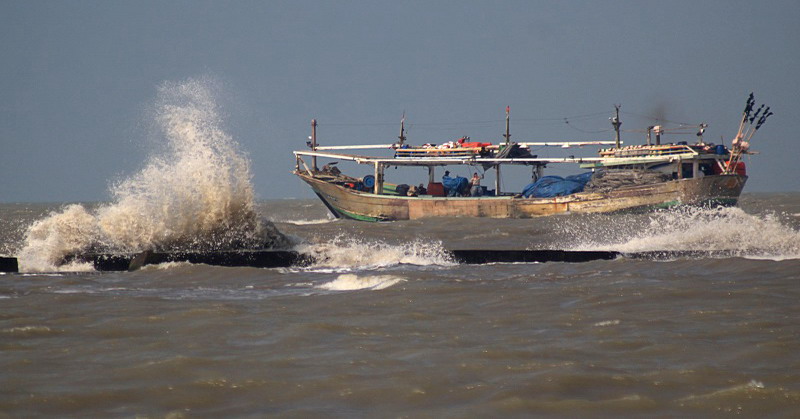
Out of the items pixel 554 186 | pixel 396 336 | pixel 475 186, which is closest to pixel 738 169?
pixel 554 186

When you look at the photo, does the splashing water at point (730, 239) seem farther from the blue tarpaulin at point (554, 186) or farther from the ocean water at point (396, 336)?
the blue tarpaulin at point (554, 186)

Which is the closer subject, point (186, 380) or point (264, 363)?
point (186, 380)

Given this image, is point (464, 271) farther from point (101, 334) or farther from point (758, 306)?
point (101, 334)

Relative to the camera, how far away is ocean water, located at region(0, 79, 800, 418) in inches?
217

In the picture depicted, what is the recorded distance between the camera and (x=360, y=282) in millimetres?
11266

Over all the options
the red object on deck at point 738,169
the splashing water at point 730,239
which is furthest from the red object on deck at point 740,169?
the splashing water at point 730,239

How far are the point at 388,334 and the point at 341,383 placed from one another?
5.56 feet

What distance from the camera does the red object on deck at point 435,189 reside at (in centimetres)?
4162

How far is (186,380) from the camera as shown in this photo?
20.0ft

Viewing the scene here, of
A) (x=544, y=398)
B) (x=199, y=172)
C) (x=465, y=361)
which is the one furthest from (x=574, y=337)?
(x=199, y=172)

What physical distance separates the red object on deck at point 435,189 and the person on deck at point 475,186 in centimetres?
142

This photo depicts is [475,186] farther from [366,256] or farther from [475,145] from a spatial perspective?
[366,256]

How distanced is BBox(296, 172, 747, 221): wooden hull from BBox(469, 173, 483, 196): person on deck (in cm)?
147

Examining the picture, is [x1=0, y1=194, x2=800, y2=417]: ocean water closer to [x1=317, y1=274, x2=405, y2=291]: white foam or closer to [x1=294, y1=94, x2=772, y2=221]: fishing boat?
[x1=317, y1=274, x2=405, y2=291]: white foam
